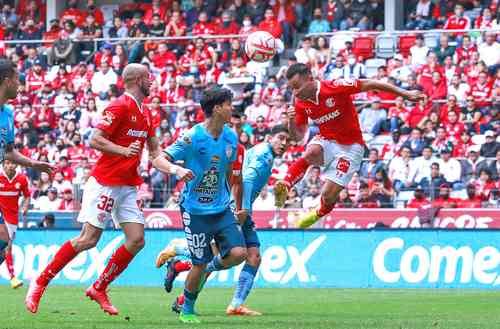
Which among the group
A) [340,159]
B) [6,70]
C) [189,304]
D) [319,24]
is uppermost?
[6,70]

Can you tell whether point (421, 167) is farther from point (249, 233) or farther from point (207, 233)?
point (207, 233)

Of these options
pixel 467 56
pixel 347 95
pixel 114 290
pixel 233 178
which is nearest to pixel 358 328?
pixel 233 178

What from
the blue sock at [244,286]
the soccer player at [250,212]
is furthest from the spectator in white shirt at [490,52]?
the blue sock at [244,286]

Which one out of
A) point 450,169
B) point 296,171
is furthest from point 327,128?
point 450,169

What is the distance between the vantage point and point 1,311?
14562 millimetres

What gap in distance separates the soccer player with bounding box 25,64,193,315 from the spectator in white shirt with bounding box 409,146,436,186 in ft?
39.5

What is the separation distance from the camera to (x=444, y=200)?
23.9 meters

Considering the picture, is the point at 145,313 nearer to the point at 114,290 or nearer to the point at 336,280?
the point at 114,290

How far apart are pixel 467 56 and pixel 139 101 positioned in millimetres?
15702

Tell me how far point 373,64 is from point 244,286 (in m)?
15.8

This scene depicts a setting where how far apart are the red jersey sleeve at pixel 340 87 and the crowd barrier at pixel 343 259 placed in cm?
653

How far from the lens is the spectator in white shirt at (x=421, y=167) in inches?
981

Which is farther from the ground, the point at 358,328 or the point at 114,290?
the point at 358,328

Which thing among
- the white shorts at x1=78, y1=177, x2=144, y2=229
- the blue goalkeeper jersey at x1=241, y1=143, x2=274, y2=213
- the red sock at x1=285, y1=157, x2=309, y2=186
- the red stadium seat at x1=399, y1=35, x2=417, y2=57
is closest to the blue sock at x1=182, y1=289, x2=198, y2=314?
the white shorts at x1=78, y1=177, x2=144, y2=229
